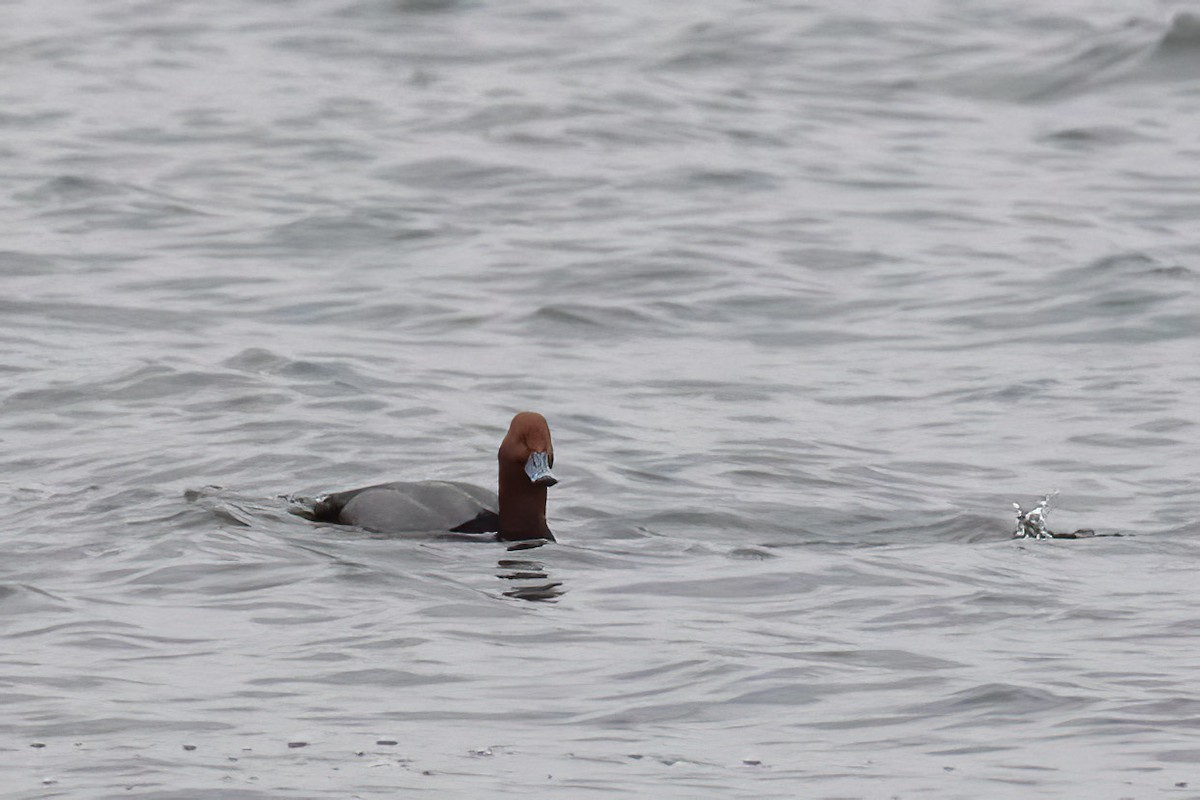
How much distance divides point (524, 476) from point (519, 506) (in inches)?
6.1

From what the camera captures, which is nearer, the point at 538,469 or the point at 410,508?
the point at 538,469

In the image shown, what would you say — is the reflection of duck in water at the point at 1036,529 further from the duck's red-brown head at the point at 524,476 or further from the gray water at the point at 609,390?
the duck's red-brown head at the point at 524,476

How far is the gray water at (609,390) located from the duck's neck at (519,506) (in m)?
0.15

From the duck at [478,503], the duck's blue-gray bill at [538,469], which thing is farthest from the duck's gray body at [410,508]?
the duck's blue-gray bill at [538,469]

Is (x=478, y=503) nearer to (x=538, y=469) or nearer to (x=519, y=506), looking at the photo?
(x=519, y=506)

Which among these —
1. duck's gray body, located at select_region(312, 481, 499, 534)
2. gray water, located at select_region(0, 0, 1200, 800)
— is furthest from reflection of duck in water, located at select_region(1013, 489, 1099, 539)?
duck's gray body, located at select_region(312, 481, 499, 534)

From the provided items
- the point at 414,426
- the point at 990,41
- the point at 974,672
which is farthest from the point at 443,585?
the point at 990,41

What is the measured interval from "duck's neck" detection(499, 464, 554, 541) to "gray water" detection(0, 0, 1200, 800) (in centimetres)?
15

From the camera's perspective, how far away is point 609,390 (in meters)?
14.0

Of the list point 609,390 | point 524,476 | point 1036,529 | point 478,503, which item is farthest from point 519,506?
point 609,390

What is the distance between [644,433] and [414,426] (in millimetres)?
1309

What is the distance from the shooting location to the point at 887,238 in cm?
1811

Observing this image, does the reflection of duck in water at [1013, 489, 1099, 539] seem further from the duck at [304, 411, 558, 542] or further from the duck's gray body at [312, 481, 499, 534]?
the duck's gray body at [312, 481, 499, 534]

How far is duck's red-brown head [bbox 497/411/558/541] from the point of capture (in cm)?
1012
